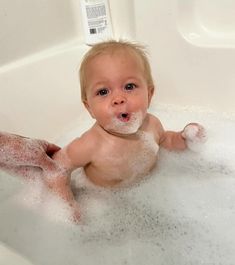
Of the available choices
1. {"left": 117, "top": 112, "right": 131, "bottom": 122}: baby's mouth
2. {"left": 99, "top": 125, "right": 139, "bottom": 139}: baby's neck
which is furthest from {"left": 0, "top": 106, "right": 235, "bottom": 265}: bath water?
{"left": 117, "top": 112, "right": 131, "bottom": 122}: baby's mouth

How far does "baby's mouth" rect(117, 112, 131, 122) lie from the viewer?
0.95 meters

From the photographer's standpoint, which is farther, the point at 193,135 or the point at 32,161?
the point at 193,135

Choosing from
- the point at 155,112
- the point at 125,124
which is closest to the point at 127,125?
the point at 125,124

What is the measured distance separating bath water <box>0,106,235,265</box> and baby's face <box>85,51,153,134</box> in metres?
0.23

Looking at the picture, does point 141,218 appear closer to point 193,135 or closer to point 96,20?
point 193,135

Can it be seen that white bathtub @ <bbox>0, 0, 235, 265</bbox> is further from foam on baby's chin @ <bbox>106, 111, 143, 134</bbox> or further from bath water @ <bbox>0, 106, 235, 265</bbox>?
foam on baby's chin @ <bbox>106, 111, 143, 134</bbox>

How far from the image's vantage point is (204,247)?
3.20 ft

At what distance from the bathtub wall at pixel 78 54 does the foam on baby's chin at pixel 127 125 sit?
0.36 m

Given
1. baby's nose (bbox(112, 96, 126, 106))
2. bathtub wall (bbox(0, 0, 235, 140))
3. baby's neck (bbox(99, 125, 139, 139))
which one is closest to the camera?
baby's nose (bbox(112, 96, 126, 106))

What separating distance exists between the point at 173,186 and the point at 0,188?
46 cm

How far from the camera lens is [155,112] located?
1.40 meters

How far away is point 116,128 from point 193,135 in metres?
0.25

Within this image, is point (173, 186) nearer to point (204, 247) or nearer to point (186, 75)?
point (204, 247)

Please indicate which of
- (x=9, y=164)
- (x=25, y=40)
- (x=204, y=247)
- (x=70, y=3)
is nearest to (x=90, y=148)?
(x=9, y=164)
